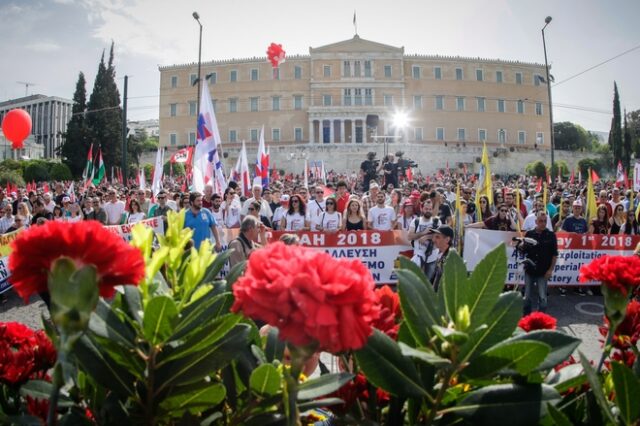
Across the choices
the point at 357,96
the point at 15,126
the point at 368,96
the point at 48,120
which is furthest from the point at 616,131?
the point at 48,120

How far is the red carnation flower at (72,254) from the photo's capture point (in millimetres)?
719

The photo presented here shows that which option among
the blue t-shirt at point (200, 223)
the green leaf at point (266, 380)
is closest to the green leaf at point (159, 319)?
the green leaf at point (266, 380)

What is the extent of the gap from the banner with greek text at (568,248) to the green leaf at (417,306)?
6.62m

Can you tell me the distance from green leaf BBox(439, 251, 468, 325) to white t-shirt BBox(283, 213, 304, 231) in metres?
7.00

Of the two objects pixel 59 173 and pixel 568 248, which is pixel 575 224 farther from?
pixel 59 173

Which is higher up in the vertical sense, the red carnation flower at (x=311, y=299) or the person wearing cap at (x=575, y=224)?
the person wearing cap at (x=575, y=224)

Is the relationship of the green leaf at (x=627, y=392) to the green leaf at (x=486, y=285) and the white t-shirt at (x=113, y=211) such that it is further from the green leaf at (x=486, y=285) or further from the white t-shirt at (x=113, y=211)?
the white t-shirt at (x=113, y=211)

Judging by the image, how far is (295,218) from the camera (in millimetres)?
8023

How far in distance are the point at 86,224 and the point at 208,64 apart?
63.5 meters

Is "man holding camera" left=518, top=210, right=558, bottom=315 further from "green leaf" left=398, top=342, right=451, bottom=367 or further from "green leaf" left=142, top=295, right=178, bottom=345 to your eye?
"green leaf" left=142, top=295, right=178, bottom=345

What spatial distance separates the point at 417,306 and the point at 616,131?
54.4 m

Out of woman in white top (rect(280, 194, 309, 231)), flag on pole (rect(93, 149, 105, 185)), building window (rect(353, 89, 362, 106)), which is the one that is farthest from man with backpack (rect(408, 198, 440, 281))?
building window (rect(353, 89, 362, 106))

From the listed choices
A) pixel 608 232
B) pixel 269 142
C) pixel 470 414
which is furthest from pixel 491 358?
pixel 269 142

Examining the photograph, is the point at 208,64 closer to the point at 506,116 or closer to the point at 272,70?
the point at 272,70
